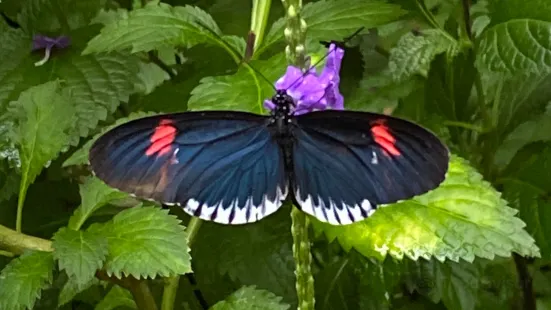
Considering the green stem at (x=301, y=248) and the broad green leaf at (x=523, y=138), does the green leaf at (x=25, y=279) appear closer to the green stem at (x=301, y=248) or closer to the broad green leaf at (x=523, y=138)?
the green stem at (x=301, y=248)

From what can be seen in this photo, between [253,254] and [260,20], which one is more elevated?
[260,20]

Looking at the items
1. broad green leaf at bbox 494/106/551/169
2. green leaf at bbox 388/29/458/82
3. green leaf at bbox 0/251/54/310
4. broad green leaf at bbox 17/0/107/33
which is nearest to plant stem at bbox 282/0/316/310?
green leaf at bbox 0/251/54/310

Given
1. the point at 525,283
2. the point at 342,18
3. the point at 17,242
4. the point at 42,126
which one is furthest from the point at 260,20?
the point at 525,283

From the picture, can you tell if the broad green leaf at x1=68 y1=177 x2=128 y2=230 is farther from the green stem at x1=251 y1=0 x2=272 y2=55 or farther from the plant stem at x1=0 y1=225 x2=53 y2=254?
the green stem at x1=251 y1=0 x2=272 y2=55

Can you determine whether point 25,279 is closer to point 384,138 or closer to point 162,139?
point 162,139

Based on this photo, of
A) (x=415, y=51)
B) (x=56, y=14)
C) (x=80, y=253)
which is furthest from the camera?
(x=56, y=14)

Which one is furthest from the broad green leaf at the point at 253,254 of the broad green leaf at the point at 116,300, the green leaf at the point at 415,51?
the green leaf at the point at 415,51

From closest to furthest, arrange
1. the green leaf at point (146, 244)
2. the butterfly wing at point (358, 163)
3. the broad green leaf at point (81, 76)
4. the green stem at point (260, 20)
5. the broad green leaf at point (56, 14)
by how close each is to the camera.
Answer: the butterfly wing at point (358, 163), the green leaf at point (146, 244), the green stem at point (260, 20), the broad green leaf at point (81, 76), the broad green leaf at point (56, 14)
